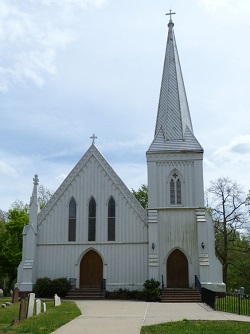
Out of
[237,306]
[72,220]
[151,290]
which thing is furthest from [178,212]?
[237,306]

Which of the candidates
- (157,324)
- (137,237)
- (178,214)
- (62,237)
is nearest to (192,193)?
(178,214)

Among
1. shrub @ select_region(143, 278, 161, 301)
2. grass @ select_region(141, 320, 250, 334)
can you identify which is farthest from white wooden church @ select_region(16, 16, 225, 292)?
grass @ select_region(141, 320, 250, 334)

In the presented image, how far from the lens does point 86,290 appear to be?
27922 millimetres

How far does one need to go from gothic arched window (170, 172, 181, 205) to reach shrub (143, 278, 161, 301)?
570 centimetres

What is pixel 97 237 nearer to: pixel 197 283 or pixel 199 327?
pixel 197 283

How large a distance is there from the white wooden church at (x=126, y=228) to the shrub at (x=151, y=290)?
1.25 m

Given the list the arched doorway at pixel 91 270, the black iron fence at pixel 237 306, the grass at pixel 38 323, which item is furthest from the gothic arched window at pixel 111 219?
the grass at pixel 38 323

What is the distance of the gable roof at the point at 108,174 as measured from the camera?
1172 inches

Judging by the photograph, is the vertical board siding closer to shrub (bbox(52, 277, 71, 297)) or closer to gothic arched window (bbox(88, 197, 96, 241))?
gothic arched window (bbox(88, 197, 96, 241))

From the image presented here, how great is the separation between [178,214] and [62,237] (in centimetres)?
784

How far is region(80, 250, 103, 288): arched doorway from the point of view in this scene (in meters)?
29.0

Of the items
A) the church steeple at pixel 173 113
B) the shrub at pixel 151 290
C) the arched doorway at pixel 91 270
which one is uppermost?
the church steeple at pixel 173 113

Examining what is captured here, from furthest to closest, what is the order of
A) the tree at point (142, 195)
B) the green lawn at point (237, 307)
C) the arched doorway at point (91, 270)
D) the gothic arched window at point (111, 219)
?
the tree at point (142, 195)
the gothic arched window at point (111, 219)
the arched doorway at point (91, 270)
the green lawn at point (237, 307)

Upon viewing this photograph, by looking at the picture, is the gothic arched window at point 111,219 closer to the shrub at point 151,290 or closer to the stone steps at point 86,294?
the stone steps at point 86,294
